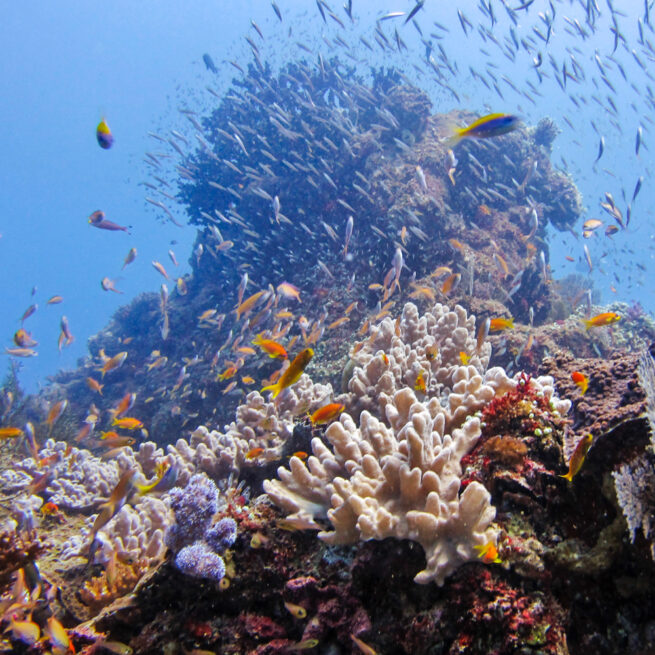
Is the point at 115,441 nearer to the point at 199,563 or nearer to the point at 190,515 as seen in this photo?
the point at 190,515

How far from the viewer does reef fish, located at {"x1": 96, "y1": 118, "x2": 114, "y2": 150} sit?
559 cm

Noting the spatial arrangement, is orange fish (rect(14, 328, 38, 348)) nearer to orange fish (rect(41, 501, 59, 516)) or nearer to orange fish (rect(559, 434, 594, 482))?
orange fish (rect(41, 501, 59, 516))

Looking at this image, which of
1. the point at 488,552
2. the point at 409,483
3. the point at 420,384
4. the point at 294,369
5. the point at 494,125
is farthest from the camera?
the point at 494,125

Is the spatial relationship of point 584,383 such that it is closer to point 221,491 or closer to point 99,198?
point 221,491

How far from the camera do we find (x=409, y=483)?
2395 millimetres

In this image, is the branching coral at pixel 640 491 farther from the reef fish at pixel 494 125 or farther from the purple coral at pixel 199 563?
the reef fish at pixel 494 125

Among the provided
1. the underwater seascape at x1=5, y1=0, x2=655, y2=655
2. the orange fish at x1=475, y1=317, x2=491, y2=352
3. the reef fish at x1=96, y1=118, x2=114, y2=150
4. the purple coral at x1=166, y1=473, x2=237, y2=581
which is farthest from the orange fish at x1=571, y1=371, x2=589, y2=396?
the reef fish at x1=96, y1=118, x2=114, y2=150

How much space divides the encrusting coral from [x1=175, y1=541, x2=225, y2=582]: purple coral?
55cm

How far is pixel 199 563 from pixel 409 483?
4.93 ft

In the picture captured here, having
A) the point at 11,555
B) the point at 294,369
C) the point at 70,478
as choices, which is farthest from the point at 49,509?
the point at 294,369

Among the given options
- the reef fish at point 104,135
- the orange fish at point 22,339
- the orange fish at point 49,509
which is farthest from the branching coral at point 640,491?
the orange fish at point 22,339

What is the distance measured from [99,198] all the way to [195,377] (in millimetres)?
212867

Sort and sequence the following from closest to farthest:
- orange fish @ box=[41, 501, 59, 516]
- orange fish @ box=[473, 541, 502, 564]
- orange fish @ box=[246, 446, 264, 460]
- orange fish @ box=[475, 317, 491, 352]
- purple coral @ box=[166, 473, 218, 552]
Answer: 1. orange fish @ box=[473, 541, 502, 564]
2. purple coral @ box=[166, 473, 218, 552]
3. orange fish @ box=[246, 446, 264, 460]
4. orange fish @ box=[475, 317, 491, 352]
5. orange fish @ box=[41, 501, 59, 516]

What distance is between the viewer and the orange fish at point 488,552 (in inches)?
79.5
